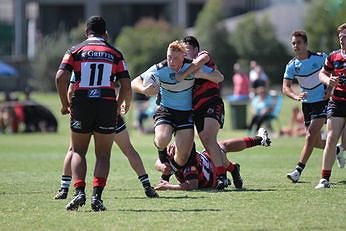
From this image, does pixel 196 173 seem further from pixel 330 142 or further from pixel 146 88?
pixel 330 142

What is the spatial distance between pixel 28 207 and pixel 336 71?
14.9 feet

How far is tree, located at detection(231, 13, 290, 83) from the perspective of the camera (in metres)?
67.6

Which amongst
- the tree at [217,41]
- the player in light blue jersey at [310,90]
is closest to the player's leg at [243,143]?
the player in light blue jersey at [310,90]

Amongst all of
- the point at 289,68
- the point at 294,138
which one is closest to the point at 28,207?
the point at 289,68

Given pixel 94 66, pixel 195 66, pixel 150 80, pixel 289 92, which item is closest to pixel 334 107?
pixel 289 92

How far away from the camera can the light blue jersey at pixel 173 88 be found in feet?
44.8

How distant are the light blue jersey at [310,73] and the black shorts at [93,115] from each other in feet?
13.8

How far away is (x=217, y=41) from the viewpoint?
6931 cm

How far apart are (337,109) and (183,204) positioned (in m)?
2.88

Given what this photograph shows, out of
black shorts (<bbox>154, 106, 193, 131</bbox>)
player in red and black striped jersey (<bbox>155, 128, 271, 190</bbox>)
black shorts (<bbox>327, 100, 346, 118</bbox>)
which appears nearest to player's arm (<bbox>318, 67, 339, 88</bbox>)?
black shorts (<bbox>327, 100, 346, 118</bbox>)

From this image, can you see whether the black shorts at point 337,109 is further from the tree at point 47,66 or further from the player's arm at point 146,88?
the tree at point 47,66

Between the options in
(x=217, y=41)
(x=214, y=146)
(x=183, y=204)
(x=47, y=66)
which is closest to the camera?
(x=183, y=204)

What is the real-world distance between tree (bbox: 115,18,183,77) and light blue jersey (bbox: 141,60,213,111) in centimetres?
5050

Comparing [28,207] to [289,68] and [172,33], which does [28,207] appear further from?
[172,33]
